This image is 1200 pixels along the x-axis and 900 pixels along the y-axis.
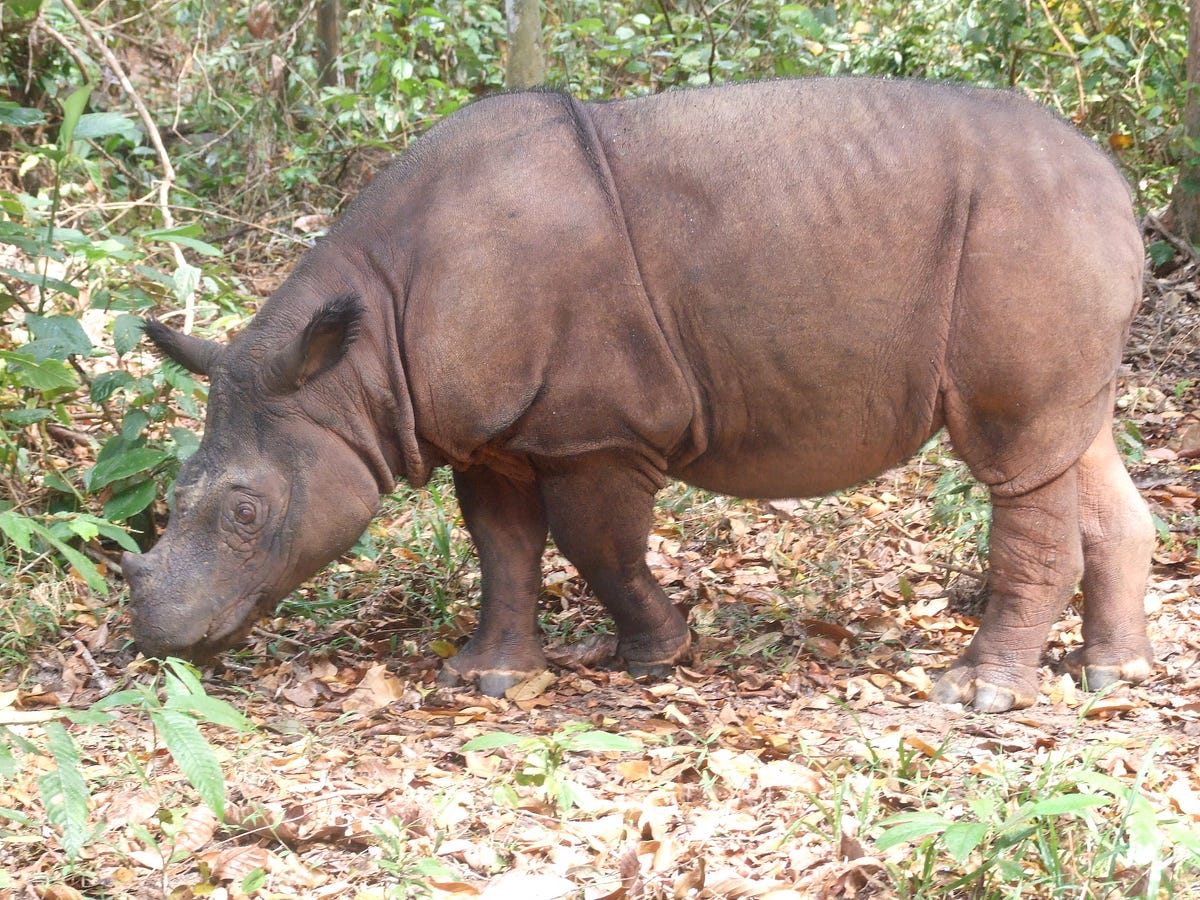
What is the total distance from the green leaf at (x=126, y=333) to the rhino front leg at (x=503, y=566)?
142 centimetres

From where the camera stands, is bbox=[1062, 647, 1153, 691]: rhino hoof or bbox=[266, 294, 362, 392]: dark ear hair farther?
bbox=[1062, 647, 1153, 691]: rhino hoof

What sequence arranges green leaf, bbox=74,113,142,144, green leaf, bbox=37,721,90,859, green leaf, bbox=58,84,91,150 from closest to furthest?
green leaf, bbox=37,721,90,859
green leaf, bbox=58,84,91,150
green leaf, bbox=74,113,142,144

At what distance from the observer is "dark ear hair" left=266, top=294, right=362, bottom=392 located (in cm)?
468

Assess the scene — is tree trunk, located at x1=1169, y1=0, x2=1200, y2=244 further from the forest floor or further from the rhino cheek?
the rhino cheek

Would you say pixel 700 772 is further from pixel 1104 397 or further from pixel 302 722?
pixel 1104 397

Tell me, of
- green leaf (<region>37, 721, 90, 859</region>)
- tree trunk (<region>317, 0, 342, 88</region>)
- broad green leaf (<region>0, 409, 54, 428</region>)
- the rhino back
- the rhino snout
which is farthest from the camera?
tree trunk (<region>317, 0, 342, 88</region>)

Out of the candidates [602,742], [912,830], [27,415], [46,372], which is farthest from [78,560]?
[912,830]

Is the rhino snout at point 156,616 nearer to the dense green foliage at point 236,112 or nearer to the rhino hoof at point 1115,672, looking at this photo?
the dense green foliage at point 236,112

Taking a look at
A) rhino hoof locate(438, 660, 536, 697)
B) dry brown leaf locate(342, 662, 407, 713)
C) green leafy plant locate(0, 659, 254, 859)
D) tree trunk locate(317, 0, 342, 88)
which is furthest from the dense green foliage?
green leafy plant locate(0, 659, 254, 859)

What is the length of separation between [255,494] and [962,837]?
2899 mm

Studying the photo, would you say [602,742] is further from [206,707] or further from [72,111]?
[72,111]

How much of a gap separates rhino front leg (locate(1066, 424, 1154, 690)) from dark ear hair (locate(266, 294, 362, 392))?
284 cm

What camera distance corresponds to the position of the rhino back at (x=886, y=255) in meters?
4.66

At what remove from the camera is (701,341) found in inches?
191
